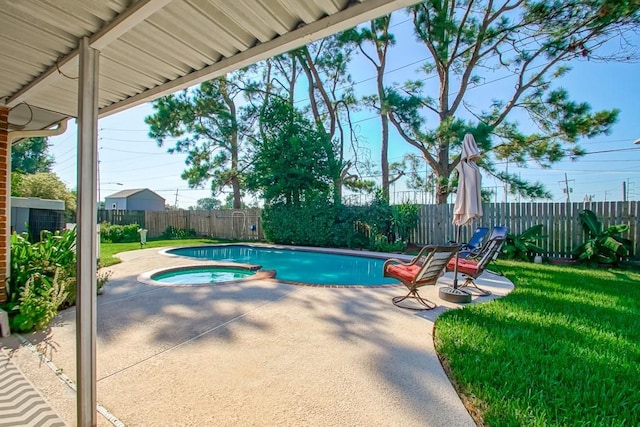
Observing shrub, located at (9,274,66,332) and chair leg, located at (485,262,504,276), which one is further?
chair leg, located at (485,262,504,276)

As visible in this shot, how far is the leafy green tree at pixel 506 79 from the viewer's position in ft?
31.7

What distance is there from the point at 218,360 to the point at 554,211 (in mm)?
10220

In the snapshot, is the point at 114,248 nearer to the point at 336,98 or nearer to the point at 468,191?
the point at 468,191

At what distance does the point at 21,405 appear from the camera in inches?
82.7

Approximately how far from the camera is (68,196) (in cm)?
1653

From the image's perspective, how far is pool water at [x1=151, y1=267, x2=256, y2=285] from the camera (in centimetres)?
734

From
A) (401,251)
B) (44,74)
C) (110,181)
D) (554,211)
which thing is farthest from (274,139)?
(110,181)

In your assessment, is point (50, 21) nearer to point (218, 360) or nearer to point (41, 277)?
point (218, 360)

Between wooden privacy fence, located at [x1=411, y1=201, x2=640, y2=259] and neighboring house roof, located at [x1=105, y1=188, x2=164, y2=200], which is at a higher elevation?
neighboring house roof, located at [x1=105, y1=188, x2=164, y2=200]

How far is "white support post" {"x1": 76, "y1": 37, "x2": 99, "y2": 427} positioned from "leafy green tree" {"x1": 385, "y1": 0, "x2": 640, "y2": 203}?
1009 cm

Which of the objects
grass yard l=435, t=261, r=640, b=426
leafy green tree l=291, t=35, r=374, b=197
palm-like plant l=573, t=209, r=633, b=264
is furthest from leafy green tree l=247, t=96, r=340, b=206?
grass yard l=435, t=261, r=640, b=426

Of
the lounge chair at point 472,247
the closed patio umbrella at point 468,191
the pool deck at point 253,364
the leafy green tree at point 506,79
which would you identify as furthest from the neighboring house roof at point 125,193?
the closed patio umbrella at point 468,191

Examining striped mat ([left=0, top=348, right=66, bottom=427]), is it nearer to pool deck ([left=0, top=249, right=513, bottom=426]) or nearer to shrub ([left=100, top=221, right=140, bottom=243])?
pool deck ([left=0, top=249, right=513, bottom=426])

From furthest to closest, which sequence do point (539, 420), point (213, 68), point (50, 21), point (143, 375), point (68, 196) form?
point (68, 196), point (143, 375), point (213, 68), point (539, 420), point (50, 21)
